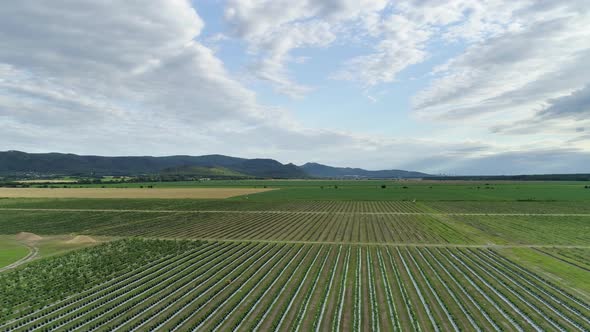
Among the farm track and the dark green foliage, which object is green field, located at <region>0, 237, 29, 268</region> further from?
the farm track

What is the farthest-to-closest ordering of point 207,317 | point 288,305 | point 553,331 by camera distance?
point 288,305 < point 207,317 < point 553,331

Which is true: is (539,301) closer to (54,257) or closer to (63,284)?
(63,284)

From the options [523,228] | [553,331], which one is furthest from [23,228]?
[523,228]

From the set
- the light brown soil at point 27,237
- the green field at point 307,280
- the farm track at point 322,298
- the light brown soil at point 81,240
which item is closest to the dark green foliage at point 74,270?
the green field at point 307,280

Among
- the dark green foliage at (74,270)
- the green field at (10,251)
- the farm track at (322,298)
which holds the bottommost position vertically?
the green field at (10,251)

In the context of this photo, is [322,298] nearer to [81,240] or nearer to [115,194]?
[81,240]

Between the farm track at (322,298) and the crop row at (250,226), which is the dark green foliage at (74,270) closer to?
the farm track at (322,298)
